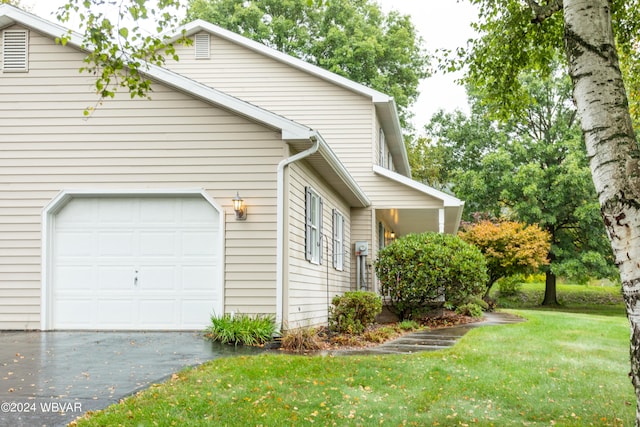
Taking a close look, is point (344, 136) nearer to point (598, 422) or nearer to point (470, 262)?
point (470, 262)

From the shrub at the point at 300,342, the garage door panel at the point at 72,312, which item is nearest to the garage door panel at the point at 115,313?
the garage door panel at the point at 72,312

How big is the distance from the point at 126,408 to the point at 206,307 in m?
4.98

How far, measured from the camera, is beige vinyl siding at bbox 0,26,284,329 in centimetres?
988

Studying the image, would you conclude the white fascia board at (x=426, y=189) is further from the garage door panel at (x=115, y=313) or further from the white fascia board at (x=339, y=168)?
the garage door panel at (x=115, y=313)

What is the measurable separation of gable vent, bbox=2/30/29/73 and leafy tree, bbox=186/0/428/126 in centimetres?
1800

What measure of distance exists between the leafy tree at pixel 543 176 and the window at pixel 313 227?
55.7 feet

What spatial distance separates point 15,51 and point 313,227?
18.9ft

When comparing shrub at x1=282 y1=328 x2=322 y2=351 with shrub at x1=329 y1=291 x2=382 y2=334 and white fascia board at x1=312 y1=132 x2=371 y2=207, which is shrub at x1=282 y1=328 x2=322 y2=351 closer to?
shrub at x1=329 y1=291 x2=382 y2=334

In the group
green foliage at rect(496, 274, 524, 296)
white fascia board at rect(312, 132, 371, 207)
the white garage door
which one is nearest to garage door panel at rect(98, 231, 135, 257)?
the white garage door

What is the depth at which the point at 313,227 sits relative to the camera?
11992 mm

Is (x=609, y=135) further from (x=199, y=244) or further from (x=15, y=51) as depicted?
(x=15, y=51)

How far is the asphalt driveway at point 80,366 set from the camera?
Answer: 5.02 m

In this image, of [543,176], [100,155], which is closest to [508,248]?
[543,176]

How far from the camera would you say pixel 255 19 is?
Result: 95.2 ft
